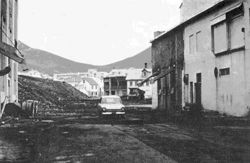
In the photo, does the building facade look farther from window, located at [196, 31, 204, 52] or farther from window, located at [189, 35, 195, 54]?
window, located at [196, 31, 204, 52]

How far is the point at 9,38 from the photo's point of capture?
24.4 m

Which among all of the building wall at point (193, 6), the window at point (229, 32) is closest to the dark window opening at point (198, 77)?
the window at point (229, 32)

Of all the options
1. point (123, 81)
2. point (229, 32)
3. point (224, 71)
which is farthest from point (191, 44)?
point (123, 81)

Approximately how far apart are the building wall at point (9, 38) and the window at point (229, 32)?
13.7 m

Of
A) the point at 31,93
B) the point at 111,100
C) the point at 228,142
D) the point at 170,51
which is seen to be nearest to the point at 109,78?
the point at 31,93

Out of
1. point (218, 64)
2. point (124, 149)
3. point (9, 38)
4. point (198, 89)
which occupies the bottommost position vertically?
point (124, 149)

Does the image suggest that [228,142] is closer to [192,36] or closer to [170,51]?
[192,36]

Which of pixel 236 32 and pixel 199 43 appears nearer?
pixel 236 32

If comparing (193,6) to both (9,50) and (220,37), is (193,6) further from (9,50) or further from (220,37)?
(9,50)

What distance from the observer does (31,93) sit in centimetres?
3712

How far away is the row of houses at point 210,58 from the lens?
18.9 meters

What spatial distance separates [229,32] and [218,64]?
227cm

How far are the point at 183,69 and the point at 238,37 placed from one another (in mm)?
9217

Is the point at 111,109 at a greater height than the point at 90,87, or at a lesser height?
lesser
